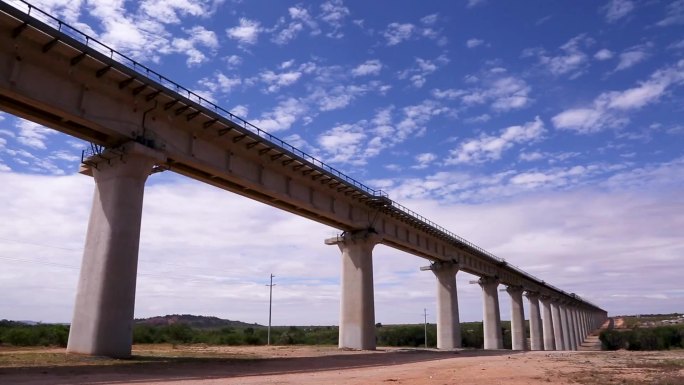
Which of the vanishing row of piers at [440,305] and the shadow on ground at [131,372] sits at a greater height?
the vanishing row of piers at [440,305]

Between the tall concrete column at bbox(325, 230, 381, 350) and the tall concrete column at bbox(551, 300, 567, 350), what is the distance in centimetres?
8092

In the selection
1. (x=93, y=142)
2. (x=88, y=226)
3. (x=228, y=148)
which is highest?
(x=228, y=148)

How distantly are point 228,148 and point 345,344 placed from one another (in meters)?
19.5

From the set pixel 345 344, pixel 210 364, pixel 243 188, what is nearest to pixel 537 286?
pixel 345 344

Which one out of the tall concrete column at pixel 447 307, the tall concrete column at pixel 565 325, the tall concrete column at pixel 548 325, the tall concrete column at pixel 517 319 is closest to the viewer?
the tall concrete column at pixel 447 307

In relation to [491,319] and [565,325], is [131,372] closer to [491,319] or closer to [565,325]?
[491,319]

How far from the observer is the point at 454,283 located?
2259 inches

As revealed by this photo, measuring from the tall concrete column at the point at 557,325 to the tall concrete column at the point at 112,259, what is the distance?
341ft

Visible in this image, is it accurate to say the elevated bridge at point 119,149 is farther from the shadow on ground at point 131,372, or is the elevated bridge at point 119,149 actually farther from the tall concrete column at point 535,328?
the tall concrete column at point 535,328

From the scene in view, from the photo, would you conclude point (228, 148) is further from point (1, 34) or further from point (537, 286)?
point (537, 286)

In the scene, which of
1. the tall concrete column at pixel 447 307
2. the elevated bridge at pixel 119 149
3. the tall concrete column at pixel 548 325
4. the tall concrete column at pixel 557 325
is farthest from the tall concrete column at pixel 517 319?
the elevated bridge at pixel 119 149

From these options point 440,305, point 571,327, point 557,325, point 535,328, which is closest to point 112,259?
point 440,305

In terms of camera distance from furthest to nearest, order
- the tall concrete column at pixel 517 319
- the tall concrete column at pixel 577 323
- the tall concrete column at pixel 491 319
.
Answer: the tall concrete column at pixel 577 323
the tall concrete column at pixel 517 319
the tall concrete column at pixel 491 319

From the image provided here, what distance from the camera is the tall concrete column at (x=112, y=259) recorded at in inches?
804
